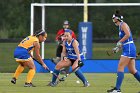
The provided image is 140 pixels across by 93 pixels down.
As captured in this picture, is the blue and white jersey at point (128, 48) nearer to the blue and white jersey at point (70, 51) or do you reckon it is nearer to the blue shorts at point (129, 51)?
the blue shorts at point (129, 51)

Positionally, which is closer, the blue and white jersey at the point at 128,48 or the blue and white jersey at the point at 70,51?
Result: the blue and white jersey at the point at 128,48

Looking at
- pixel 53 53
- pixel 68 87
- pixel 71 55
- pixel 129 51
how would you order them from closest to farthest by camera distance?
pixel 129 51 < pixel 68 87 < pixel 71 55 < pixel 53 53

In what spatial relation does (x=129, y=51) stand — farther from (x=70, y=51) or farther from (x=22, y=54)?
(x=22, y=54)

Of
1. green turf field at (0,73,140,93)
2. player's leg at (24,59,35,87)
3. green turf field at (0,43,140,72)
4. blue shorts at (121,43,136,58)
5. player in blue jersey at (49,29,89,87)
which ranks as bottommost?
green turf field at (0,43,140,72)

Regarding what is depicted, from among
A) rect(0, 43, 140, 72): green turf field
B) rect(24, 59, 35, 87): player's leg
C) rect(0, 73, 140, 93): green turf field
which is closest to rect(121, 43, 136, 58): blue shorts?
rect(0, 73, 140, 93): green turf field

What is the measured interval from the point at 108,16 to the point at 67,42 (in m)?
9.43

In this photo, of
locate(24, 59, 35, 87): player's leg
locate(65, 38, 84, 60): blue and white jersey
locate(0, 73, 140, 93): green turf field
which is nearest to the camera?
locate(0, 73, 140, 93): green turf field

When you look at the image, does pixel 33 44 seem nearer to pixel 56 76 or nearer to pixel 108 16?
pixel 56 76

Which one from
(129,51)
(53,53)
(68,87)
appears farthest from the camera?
(53,53)

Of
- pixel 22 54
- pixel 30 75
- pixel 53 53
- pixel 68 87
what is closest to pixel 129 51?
pixel 68 87

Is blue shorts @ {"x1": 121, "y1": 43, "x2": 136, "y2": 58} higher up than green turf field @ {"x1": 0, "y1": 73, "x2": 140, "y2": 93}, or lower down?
higher up

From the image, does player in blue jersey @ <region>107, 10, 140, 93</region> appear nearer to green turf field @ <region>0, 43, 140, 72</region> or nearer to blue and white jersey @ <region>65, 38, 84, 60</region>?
blue and white jersey @ <region>65, 38, 84, 60</region>

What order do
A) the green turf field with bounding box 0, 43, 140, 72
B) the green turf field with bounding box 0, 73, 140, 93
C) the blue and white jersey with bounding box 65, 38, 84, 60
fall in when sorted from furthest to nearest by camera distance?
the green turf field with bounding box 0, 43, 140, 72, the blue and white jersey with bounding box 65, 38, 84, 60, the green turf field with bounding box 0, 73, 140, 93

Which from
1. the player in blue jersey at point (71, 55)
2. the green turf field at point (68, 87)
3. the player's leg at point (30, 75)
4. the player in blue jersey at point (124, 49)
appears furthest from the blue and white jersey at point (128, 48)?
the player's leg at point (30, 75)
